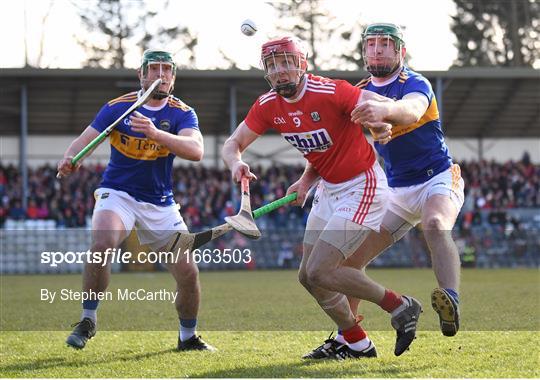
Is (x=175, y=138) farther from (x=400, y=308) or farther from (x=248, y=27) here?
(x=400, y=308)

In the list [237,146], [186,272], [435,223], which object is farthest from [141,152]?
[435,223]

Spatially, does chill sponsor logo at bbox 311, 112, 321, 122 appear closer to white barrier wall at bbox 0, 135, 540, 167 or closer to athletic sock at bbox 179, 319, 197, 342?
athletic sock at bbox 179, 319, 197, 342

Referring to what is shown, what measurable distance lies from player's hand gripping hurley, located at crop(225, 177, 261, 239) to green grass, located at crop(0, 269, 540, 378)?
93cm

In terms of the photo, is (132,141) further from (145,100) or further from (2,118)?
(2,118)

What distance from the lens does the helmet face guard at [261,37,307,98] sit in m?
6.48

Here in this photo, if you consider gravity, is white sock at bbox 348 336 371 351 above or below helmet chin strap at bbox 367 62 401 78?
below

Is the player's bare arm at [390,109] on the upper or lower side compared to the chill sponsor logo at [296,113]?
upper

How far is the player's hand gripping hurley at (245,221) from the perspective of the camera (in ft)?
21.0

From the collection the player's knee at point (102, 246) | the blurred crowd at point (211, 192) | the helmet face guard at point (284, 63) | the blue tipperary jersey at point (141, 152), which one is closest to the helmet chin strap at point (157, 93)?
the blue tipperary jersey at point (141, 152)

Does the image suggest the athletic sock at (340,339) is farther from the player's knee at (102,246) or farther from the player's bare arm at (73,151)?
the player's bare arm at (73,151)

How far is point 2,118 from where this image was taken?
1211 inches

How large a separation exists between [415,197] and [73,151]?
113 inches

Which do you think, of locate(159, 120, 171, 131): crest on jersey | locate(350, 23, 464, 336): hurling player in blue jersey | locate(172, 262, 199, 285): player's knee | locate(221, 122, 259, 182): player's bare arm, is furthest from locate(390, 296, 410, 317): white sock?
locate(159, 120, 171, 131): crest on jersey

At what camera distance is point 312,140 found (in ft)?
22.1
